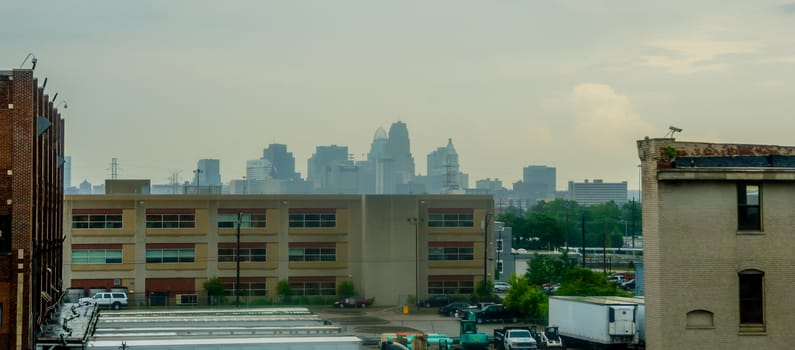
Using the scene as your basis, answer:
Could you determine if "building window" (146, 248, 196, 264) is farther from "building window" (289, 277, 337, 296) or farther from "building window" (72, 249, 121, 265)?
"building window" (289, 277, 337, 296)

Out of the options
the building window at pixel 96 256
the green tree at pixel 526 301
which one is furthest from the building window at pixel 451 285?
the building window at pixel 96 256

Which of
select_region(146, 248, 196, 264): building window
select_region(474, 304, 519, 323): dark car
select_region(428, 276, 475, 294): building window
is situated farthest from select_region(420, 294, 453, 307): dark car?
select_region(146, 248, 196, 264): building window

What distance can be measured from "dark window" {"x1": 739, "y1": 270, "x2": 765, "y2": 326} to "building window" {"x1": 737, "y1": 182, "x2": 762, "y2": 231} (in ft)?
4.07

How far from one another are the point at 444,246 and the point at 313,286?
11714 mm

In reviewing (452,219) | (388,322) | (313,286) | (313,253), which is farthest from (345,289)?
(388,322)

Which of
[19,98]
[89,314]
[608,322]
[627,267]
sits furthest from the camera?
[627,267]

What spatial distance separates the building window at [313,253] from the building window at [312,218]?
75.3 inches

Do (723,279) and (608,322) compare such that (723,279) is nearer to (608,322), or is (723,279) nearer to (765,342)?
(765,342)

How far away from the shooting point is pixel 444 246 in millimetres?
89625

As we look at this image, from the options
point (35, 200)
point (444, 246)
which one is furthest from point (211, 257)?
point (35, 200)

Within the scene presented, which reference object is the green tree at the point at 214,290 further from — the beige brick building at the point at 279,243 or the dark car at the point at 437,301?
the dark car at the point at 437,301

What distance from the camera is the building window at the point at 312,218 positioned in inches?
3440

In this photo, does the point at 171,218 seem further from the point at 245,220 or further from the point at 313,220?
the point at 313,220

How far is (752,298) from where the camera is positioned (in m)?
26.8
